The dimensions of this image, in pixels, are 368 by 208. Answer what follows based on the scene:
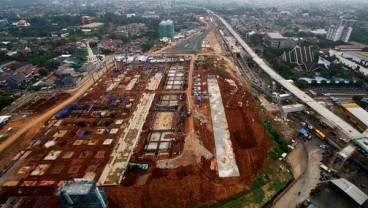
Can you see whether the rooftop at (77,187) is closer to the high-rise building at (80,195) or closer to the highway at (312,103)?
the high-rise building at (80,195)

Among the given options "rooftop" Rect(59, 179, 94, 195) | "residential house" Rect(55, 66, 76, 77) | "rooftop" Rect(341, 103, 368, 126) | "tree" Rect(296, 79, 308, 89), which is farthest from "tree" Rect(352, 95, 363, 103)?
"residential house" Rect(55, 66, 76, 77)

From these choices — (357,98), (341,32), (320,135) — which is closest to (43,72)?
(320,135)

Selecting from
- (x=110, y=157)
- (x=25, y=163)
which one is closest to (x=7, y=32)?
(x=25, y=163)

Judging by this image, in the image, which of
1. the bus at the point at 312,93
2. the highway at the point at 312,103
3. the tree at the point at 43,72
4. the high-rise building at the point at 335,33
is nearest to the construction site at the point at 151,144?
the highway at the point at 312,103

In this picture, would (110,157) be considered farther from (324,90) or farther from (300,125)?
(324,90)

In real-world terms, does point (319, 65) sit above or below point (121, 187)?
above

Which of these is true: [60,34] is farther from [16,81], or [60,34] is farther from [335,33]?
[335,33]
